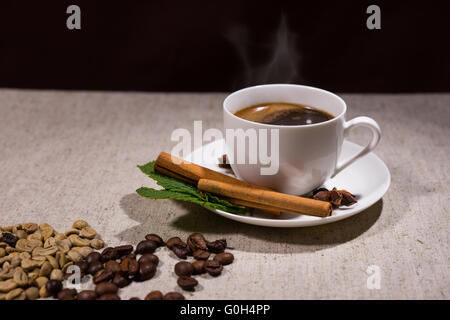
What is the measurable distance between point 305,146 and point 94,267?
631mm

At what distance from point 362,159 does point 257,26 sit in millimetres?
1078

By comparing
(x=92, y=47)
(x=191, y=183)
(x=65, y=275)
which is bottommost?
(x=65, y=275)

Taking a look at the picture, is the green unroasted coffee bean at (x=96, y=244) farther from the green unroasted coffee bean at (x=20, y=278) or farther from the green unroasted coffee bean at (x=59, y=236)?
the green unroasted coffee bean at (x=20, y=278)

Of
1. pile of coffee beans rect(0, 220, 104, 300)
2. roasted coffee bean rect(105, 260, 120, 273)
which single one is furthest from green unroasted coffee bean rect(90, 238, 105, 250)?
roasted coffee bean rect(105, 260, 120, 273)

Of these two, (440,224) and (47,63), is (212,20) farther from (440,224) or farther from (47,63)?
(440,224)

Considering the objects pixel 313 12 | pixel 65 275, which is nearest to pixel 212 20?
pixel 313 12

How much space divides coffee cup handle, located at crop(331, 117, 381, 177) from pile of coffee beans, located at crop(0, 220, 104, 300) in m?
0.73

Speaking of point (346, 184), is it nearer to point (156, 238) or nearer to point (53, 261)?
point (156, 238)

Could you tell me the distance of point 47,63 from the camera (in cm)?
272

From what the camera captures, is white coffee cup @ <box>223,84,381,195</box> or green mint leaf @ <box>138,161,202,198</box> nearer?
white coffee cup @ <box>223,84,381,195</box>

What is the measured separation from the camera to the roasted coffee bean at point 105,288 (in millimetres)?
1266

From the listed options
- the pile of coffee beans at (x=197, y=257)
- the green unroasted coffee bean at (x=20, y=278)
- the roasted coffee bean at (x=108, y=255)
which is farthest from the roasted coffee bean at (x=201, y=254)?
the green unroasted coffee bean at (x=20, y=278)

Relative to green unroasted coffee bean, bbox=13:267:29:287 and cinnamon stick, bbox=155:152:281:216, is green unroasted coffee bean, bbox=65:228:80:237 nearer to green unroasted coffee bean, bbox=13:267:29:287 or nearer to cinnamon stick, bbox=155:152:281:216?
green unroasted coffee bean, bbox=13:267:29:287

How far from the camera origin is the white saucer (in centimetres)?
140
